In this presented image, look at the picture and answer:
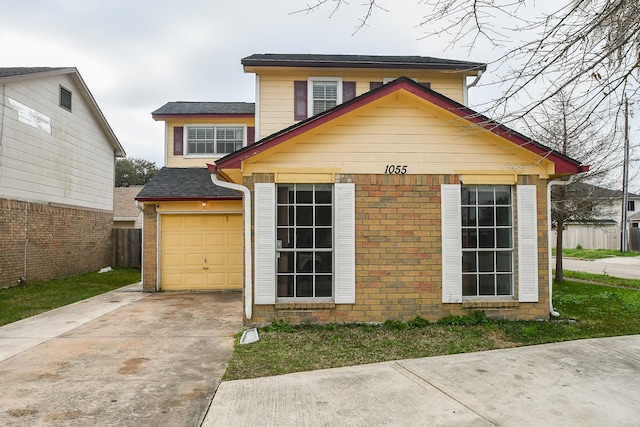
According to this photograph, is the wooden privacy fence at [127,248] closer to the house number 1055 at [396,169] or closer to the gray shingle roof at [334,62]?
the gray shingle roof at [334,62]

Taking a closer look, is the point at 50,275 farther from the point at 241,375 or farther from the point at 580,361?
the point at 580,361

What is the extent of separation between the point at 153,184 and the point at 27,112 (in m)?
4.94

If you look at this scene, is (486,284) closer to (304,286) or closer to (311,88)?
(304,286)

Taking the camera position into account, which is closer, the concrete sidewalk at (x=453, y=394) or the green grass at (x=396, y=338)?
the concrete sidewalk at (x=453, y=394)

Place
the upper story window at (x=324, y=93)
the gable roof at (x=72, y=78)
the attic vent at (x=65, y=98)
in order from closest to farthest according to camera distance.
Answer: the upper story window at (x=324, y=93)
the gable roof at (x=72, y=78)
the attic vent at (x=65, y=98)

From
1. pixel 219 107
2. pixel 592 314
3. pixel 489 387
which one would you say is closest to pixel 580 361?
pixel 489 387

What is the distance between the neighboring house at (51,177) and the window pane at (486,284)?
12.8 m

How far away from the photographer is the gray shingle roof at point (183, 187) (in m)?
10.9

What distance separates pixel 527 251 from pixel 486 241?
2.32ft

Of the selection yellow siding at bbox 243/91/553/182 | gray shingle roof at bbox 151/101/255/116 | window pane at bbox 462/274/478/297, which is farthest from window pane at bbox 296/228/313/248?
gray shingle roof at bbox 151/101/255/116

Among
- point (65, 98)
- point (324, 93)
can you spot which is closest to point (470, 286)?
point (324, 93)

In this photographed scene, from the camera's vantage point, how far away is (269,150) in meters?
6.73

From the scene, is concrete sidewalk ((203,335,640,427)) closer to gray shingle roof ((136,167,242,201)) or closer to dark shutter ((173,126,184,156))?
gray shingle roof ((136,167,242,201))

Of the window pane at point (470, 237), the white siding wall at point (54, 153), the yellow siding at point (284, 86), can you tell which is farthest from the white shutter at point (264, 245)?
the white siding wall at point (54, 153)
